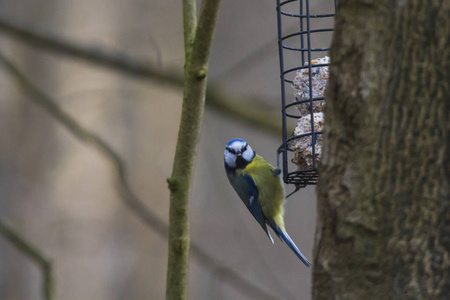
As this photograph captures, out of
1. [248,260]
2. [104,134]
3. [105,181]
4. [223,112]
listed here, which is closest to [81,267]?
[105,181]

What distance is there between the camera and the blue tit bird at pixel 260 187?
3.37 meters

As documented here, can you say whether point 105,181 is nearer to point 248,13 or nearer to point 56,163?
point 56,163

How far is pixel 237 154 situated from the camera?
335 centimetres

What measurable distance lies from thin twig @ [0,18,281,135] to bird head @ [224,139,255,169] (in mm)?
640

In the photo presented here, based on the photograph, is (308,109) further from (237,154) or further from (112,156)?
(112,156)

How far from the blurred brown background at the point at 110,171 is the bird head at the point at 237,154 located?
5.79 ft

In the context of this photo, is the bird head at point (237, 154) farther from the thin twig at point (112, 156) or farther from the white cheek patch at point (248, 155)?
the thin twig at point (112, 156)

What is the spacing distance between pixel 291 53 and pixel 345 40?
3.82 meters

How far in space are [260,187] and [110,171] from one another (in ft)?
8.39

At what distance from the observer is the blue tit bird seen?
11.0ft

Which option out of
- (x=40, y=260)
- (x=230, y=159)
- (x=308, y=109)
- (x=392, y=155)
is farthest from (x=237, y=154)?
(x=392, y=155)

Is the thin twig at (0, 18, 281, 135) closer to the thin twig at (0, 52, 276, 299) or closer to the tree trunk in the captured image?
the thin twig at (0, 52, 276, 299)

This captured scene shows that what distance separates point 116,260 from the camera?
6.04 meters

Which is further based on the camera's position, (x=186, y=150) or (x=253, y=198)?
(x=253, y=198)
